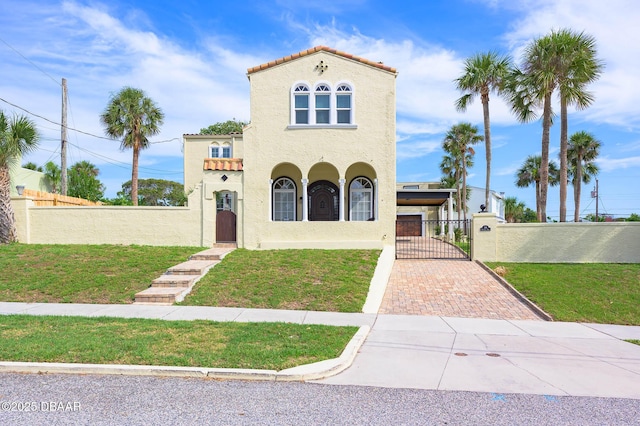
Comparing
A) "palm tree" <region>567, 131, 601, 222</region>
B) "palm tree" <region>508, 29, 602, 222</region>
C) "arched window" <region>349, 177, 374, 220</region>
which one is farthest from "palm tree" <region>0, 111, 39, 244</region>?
"palm tree" <region>567, 131, 601, 222</region>

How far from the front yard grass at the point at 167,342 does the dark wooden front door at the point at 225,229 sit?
31.1 feet

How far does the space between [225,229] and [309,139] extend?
5.03 m

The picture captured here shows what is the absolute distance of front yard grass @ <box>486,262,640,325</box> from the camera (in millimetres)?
11602

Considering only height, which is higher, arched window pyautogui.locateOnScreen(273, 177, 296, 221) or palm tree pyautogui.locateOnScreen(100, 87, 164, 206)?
palm tree pyautogui.locateOnScreen(100, 87, 164, 206)

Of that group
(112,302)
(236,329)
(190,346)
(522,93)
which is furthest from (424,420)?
(522,93)

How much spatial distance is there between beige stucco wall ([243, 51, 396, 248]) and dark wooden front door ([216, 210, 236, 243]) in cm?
66

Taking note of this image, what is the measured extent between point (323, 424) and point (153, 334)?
4.40 meters

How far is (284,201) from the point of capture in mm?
20516

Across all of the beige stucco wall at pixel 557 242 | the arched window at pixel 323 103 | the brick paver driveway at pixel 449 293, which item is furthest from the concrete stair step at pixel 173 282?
the beige stucco wall at pixel 557 242

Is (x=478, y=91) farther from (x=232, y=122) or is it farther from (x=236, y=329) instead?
(x=232, y=122)

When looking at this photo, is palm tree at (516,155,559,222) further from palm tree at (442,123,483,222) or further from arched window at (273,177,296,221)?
arched window at (273,177,296,221)

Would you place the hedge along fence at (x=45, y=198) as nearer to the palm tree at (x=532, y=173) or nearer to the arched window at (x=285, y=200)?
the arched window at (x=285, y=200)

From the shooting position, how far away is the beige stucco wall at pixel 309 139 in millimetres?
18516

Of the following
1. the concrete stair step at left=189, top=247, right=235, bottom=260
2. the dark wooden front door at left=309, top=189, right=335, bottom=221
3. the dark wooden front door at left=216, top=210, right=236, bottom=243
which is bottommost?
the concrete stair step at left=189, top=247, right=235, bottom=260
